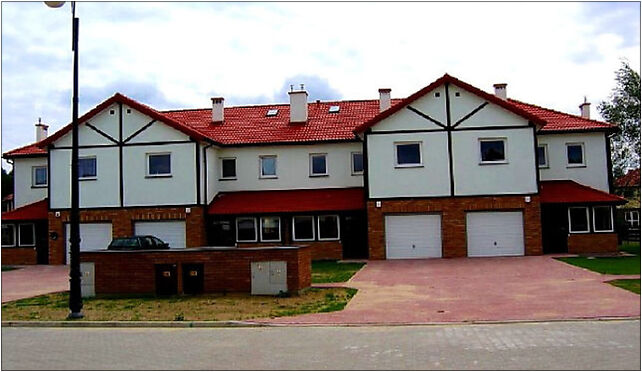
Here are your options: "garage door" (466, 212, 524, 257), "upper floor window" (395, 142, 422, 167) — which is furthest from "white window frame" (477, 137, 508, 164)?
"upper floor window" (395, 142, 422, 167)

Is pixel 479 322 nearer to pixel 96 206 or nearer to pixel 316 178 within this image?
pixel 316 178

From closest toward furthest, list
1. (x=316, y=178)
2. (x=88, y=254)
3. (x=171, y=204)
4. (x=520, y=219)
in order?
(x=88, y=254) < (x=520, y=219) < (x=171, y=204) < (x=316, y=178)

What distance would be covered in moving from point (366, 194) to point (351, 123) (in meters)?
6.01

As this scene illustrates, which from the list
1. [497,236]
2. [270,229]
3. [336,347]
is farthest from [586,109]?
[336,347]

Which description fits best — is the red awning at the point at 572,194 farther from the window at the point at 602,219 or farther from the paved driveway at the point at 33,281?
the paved driveway at the point at 33,281

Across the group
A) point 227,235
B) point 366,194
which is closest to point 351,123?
point 366,194

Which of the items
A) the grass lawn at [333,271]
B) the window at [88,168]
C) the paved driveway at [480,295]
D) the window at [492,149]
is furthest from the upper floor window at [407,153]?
the window at [88,168]

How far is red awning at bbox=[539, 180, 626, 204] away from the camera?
97.2 ft

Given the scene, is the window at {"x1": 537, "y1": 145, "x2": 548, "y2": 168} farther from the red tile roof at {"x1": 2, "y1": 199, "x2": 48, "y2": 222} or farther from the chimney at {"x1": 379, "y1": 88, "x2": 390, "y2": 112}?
the red tile roof at {"x1": 2, "y1": 199, "x2": 48, "y2": 222}

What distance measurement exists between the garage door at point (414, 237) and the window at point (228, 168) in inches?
334

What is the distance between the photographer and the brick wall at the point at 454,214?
1150 inches

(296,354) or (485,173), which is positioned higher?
(485,173)

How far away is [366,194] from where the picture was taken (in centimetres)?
3011

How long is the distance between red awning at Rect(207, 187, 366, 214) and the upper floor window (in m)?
2.61
